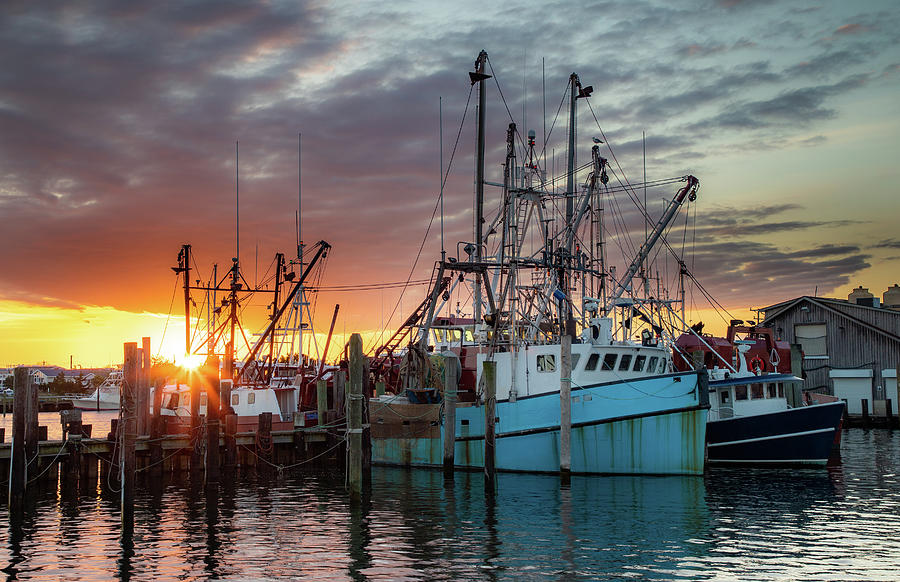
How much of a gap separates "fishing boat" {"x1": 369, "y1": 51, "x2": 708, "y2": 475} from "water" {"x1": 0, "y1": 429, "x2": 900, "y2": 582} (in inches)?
39.5

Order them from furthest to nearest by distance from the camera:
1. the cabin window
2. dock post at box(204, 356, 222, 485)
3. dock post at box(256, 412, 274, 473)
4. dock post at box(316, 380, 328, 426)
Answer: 1. dock post at box(316, 380, 328, 426)
2. dock post at box(256, 412, 274, 473)
3. the cabin window
4. dock post at box(204, 356, 222, 485)

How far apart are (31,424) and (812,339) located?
4835 centimetres

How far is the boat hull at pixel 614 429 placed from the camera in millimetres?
24781

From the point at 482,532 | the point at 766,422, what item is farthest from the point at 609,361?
the point at 482,532

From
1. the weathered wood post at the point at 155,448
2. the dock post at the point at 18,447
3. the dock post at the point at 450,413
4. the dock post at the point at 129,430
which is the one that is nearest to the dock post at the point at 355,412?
the dock post at the point at 129,430

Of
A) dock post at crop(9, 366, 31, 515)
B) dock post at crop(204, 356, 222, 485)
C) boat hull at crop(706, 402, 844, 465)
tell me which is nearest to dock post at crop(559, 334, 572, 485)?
boat hull at crop(706, 402, 844, 465)

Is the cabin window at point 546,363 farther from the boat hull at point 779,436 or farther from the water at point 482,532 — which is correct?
the boat hull at point 779,436

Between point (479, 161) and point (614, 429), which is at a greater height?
point (479, 161)

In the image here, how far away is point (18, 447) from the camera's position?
2098 cm

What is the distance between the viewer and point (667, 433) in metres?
25.0

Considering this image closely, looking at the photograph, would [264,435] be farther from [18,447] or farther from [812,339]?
[812,339]

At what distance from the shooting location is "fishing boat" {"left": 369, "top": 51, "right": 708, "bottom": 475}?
81.8ft

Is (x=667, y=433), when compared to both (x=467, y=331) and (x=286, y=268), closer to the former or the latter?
(x=467, y=331)

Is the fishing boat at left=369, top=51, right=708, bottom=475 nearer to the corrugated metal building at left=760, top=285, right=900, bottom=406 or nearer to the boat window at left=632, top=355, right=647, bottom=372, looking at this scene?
the boat window at left=632, top=355, right=647, bottom=372
